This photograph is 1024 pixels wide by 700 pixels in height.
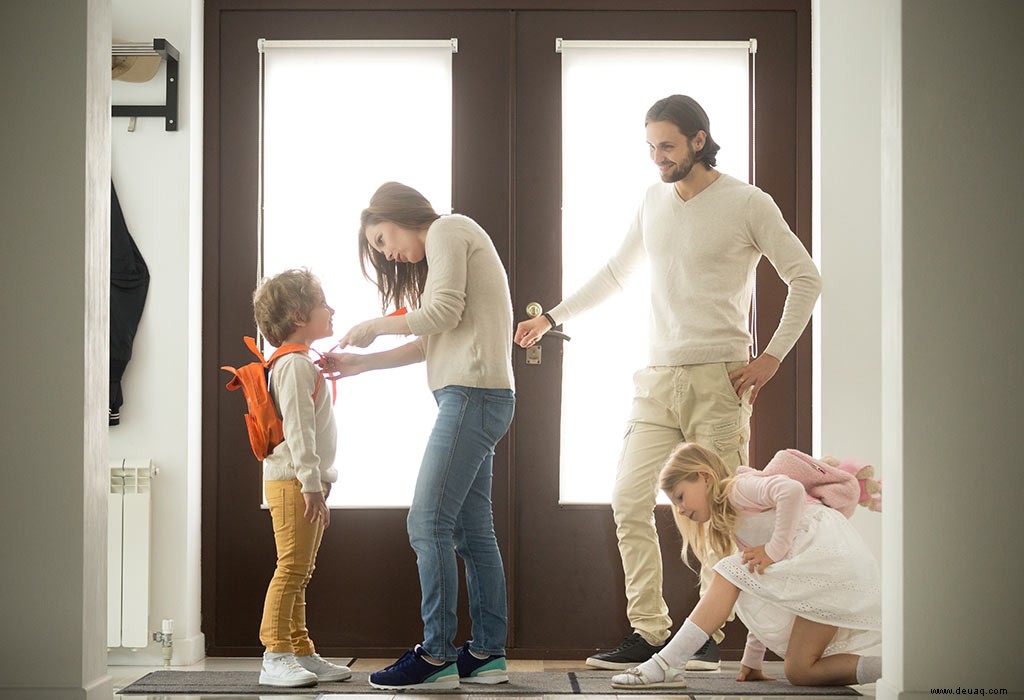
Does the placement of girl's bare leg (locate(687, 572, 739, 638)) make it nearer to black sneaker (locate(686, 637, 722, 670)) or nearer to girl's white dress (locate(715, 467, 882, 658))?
girl's white dress (locate(715, 467, 882, 658))

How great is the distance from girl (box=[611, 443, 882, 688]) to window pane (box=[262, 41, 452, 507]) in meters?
1.03

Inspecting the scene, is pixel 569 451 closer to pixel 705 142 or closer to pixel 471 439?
pixel 471 439

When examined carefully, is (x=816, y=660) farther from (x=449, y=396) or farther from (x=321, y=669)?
(x=321, y=669)

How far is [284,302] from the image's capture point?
2.88 meters

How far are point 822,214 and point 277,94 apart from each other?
1.70 m

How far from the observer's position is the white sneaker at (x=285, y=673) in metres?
2.80

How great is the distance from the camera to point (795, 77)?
3461 millimetres

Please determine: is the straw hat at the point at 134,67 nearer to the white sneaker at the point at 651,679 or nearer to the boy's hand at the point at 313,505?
the boy's hand at the point at 313,505

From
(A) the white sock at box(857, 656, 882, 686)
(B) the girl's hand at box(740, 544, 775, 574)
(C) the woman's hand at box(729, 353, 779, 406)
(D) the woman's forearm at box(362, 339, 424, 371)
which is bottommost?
(A) the white sock at box(857, 656, 882, 686)

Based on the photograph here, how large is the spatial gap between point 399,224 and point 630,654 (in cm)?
127

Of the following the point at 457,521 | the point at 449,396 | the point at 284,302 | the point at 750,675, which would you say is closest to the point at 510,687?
the point at 457,521

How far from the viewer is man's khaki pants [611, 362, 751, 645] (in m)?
2.92

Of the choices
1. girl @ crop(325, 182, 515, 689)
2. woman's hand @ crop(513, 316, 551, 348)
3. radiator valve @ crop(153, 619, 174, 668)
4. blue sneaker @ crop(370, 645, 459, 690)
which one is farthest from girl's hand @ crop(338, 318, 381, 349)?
radiator valve @ crop(153, 619, 174, 668)

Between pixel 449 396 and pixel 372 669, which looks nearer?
pixel 449 396
